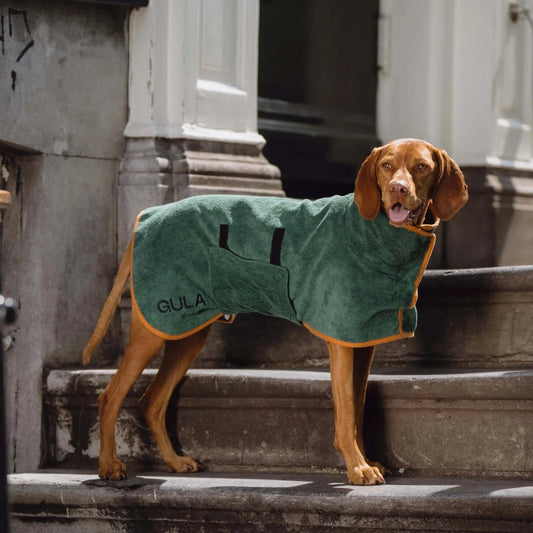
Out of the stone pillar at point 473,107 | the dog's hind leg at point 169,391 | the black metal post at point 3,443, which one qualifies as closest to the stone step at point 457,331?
the dog's hind leg at point 169,391

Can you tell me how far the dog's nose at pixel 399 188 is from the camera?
13.4ft

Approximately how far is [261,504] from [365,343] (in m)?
0.65

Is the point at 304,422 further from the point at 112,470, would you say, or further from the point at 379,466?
the point at 112,470

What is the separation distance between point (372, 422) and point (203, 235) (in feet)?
3.06

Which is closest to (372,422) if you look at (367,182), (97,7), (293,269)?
(293,269)

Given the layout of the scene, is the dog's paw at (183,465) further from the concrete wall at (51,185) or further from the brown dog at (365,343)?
the concrete wall at (51,185)

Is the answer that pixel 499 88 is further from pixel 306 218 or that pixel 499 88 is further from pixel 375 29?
pixel 306 218

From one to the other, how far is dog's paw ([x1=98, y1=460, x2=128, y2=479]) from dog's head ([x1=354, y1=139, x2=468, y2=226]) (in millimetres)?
1354

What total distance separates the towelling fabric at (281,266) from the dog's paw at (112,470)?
0.52 metres

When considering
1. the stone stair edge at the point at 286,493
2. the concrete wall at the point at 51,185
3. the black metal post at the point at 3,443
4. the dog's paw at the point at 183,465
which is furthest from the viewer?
the concrete wall at the point at 51,185

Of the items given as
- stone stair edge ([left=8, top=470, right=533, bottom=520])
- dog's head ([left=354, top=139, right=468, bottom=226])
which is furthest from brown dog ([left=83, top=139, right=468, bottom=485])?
stone stair edge ([left=8, top=470, right=533, bottom=520])

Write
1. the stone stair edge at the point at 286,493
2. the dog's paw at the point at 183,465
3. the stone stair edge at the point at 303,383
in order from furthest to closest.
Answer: the dog's paw at the point at 183,465
the stone stair edge at the point at 303,383
the stone stair edge at the point at 286,493

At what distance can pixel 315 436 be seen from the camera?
185 inches

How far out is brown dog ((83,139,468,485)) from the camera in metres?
4.14
